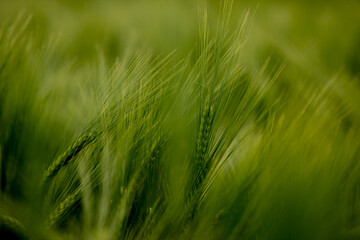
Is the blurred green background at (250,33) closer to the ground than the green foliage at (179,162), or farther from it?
farther from it

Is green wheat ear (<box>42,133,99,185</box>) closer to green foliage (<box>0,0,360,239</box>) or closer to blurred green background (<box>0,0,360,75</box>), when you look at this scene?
green foliage (<box>0,0,360,239</box>)

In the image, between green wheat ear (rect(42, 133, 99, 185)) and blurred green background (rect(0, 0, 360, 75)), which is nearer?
green wheat ear (rect(42, 133, 99, 185))

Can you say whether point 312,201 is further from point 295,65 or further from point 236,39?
point 295,65

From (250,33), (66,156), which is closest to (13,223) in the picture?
(66,156)

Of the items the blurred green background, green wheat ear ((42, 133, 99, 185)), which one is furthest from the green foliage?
the blurred green background

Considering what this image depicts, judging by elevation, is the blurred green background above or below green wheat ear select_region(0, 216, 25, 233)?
above

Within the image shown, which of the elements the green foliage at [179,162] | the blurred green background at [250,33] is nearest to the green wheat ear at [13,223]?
the green foliage at [179,162]

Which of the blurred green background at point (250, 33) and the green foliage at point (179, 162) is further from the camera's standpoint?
the blurred green background at point (250, 33)

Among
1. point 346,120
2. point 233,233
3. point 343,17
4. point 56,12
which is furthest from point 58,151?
point 56,12

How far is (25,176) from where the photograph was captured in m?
0.32

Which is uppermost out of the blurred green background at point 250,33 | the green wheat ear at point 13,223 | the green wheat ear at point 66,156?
the blurred green background at point 250,33

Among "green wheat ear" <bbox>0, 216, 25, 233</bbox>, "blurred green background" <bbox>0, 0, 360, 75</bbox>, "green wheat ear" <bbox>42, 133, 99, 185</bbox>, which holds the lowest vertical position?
"green wheat ear" <bbox>0, 216, 25, 233</bbox>

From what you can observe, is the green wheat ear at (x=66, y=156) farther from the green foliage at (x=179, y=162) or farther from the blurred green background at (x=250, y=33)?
the blurred green background at (x=250, y=33)

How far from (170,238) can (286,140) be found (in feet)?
0.42
